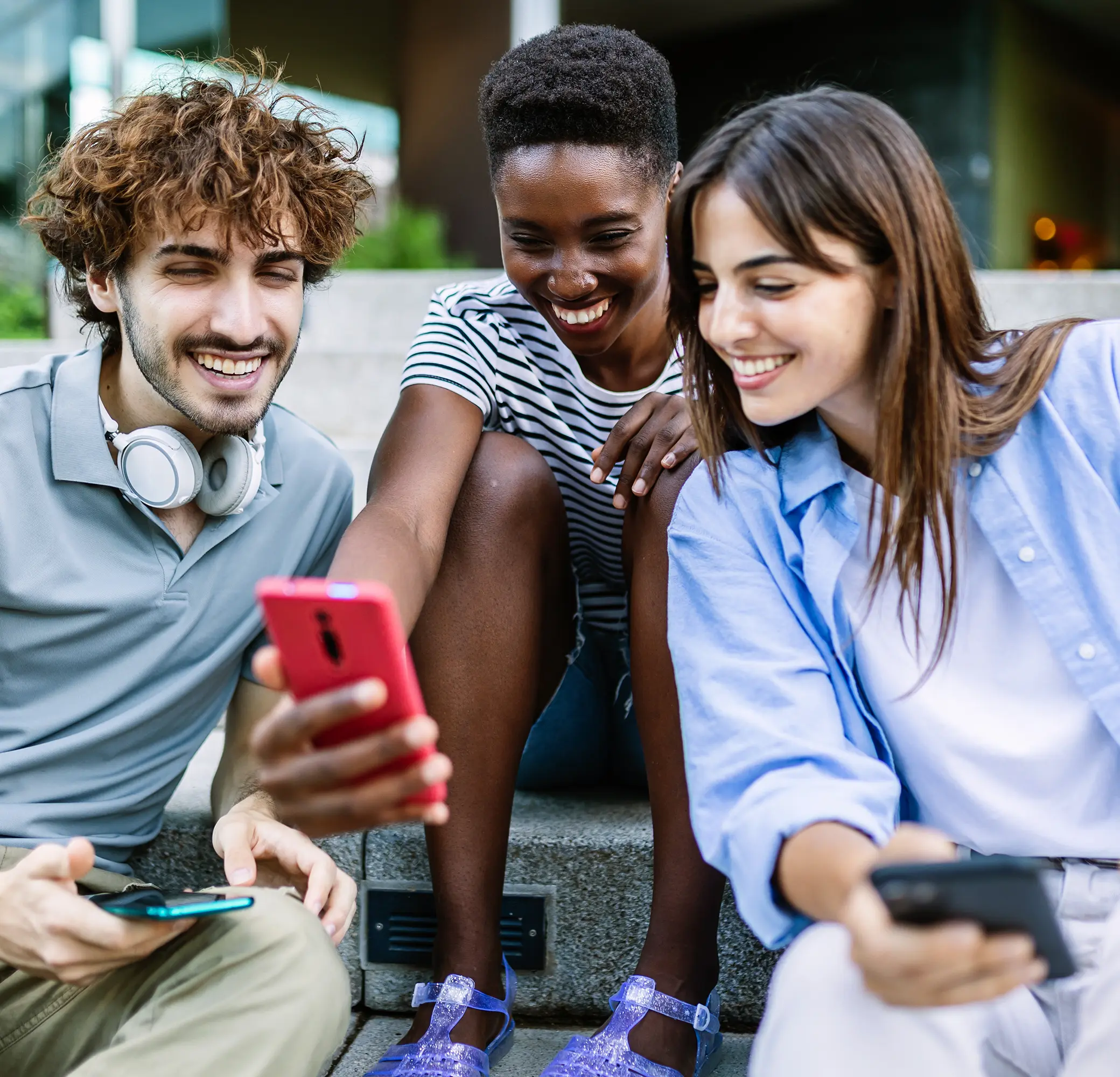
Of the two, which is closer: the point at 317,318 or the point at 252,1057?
the point at 252,1057

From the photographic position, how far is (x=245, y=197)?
1.74m

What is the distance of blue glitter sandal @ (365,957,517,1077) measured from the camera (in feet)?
4.95

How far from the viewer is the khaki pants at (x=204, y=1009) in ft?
4.33

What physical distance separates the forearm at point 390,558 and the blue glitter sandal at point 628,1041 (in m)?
0.55

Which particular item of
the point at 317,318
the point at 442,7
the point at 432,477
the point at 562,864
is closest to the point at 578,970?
the point at 562,864

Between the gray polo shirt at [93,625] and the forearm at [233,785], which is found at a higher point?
the gray polo shirt at [93,625]

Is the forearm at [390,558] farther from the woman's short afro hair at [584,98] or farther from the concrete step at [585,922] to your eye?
the woman's short afro hair at [584,98]

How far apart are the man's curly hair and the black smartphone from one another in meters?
1.29

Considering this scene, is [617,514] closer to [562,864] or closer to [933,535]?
[562,864]

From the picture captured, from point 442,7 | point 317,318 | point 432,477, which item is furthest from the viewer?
point 442,7

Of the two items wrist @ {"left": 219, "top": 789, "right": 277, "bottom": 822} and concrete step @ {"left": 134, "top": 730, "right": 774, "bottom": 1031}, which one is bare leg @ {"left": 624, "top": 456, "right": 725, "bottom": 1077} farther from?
wrist @ {"left": 219, "top": 789, "right": 277, "bottom": 822}

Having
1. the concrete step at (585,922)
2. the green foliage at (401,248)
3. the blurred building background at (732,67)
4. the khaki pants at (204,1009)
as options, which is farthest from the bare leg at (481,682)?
the blurred building background at (732,67)

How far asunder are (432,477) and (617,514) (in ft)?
1.20

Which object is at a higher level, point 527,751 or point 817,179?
point 817,179
